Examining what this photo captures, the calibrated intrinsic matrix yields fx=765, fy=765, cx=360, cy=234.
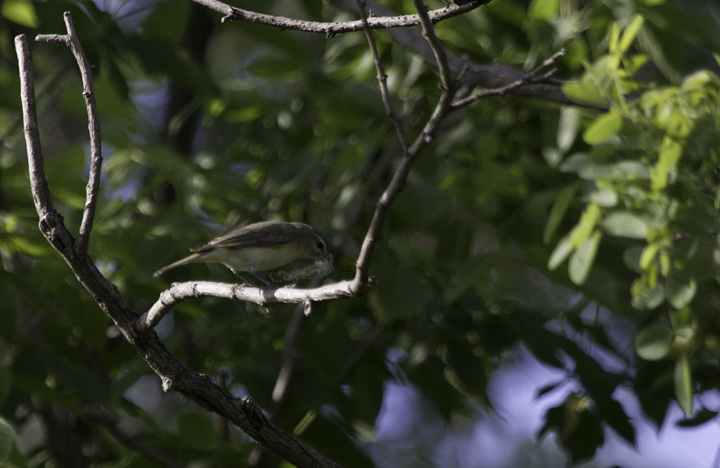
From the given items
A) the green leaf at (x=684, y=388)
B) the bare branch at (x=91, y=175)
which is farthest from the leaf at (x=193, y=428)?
the green leaf at (x=684, y=388)

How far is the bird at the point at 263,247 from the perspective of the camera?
355 cm

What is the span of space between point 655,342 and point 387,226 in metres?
1.77

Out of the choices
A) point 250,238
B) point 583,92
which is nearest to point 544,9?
point 583,92

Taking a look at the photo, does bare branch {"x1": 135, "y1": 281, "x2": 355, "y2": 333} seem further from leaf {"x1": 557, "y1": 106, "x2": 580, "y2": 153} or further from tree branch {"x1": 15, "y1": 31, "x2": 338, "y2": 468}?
leaf {"x1": 557, "y1": 106, "x2": 580, "y2": 153}

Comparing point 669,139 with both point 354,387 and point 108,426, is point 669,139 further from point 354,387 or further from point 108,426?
point 108,426

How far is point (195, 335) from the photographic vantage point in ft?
14.9

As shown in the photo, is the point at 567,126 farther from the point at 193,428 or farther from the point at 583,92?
the point at 193,428

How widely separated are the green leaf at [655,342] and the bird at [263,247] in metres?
1.43

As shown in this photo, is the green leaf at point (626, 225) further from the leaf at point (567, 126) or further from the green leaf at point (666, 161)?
the leaf at point (567, 126)

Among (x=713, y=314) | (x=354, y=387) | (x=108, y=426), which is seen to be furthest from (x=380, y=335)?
(x=713, y=314)

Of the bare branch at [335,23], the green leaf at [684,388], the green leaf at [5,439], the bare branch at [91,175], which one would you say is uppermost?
the bare branch at [335,23]

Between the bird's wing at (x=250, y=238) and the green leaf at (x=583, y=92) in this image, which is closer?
the green leaf at (x=583, y=92)

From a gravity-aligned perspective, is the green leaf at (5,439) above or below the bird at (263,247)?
above

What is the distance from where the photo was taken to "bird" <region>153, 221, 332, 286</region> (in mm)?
3549
